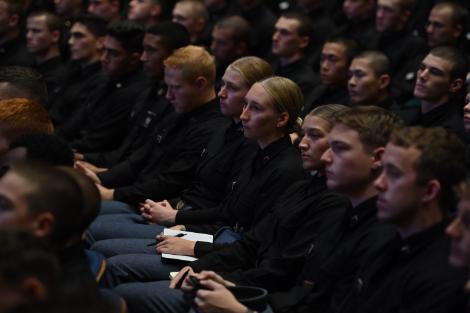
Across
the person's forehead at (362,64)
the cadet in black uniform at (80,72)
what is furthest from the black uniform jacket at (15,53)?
the person's forehead at (362,64)

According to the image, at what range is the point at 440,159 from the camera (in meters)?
2.78

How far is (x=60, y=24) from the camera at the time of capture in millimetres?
6719

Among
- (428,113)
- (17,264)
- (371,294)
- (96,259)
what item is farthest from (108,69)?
(17,264)

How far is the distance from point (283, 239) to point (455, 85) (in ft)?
6.00

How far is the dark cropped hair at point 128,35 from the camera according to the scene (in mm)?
5727

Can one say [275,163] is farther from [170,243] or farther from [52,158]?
[52,158]

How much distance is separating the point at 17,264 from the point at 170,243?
5.41 feet

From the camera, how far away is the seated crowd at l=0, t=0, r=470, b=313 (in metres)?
2.66

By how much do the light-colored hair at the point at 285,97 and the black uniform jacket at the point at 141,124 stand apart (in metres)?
1.14

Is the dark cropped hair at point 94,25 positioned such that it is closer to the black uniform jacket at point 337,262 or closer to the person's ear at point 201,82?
the person's ear at point 201,82

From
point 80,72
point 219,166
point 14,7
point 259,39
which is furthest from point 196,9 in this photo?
point 219,166

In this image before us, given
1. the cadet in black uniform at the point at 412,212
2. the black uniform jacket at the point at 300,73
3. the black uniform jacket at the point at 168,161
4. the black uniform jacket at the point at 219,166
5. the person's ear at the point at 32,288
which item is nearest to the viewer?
the person's ear at the point at 32,288

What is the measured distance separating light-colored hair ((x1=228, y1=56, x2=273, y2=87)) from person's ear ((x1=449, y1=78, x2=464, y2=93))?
102cm

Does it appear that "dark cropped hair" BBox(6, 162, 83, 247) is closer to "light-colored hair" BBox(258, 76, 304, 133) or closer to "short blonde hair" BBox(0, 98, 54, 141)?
"short blonde hair" BBox(0, 98, 54, 141)
